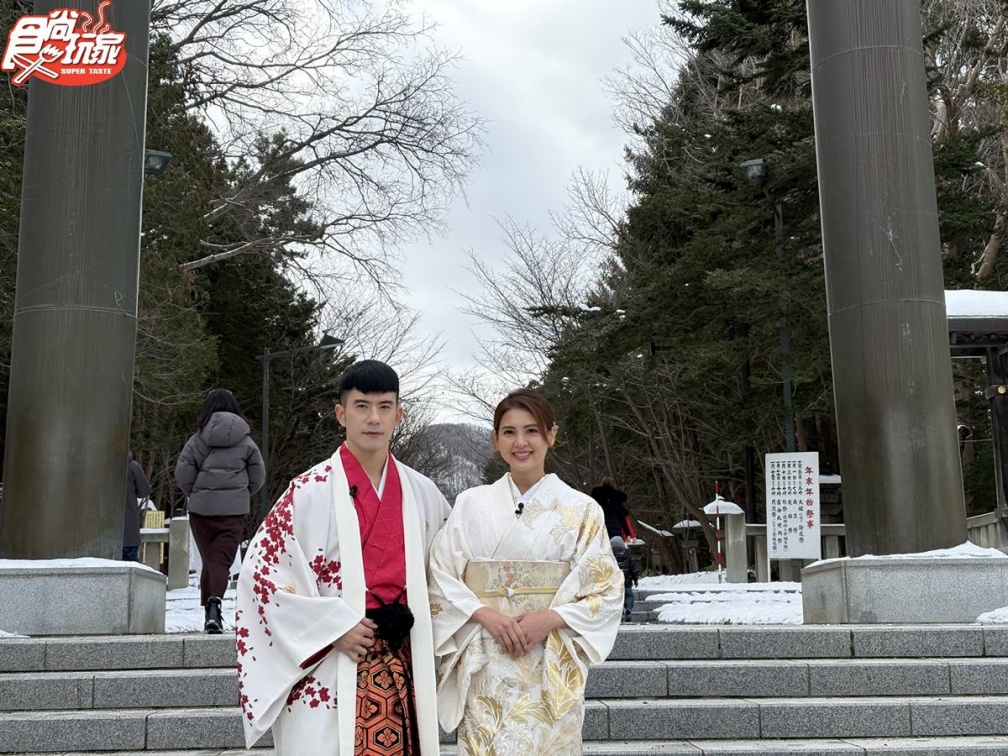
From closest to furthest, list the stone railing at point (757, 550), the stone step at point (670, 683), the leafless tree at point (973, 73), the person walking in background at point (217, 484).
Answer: the stone step at point (670, 683)
the person walking in background at point (217, 484)
the stone railing at point (757, 550)
the leafless tree at point (973, 73)

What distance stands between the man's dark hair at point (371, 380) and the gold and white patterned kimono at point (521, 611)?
51 centimetres

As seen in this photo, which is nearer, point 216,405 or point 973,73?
point 216,405

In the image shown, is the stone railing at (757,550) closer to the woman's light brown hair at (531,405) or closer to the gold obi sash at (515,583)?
the woman's light brown hair at (531,405)

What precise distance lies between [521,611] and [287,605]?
76cm

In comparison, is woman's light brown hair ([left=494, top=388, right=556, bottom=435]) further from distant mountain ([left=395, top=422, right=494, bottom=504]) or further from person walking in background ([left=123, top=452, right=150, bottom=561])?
distant mountain ([left=395, top=422, right=494, bottom=504])

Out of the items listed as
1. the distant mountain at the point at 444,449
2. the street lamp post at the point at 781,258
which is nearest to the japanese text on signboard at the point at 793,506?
the street lamp post at the point at 781,258

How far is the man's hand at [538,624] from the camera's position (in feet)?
10.5

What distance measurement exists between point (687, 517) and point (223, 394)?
2281cm

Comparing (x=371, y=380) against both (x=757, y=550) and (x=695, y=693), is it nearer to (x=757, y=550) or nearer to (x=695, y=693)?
(x=695, y=693)

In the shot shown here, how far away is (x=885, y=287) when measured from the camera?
25.3 ft

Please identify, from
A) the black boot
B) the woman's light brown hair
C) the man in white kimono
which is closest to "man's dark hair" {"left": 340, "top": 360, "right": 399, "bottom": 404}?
the man in white kimono

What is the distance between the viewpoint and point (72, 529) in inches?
284

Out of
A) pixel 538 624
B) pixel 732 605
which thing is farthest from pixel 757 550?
pixel 538 624

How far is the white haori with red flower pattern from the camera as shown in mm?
3020
